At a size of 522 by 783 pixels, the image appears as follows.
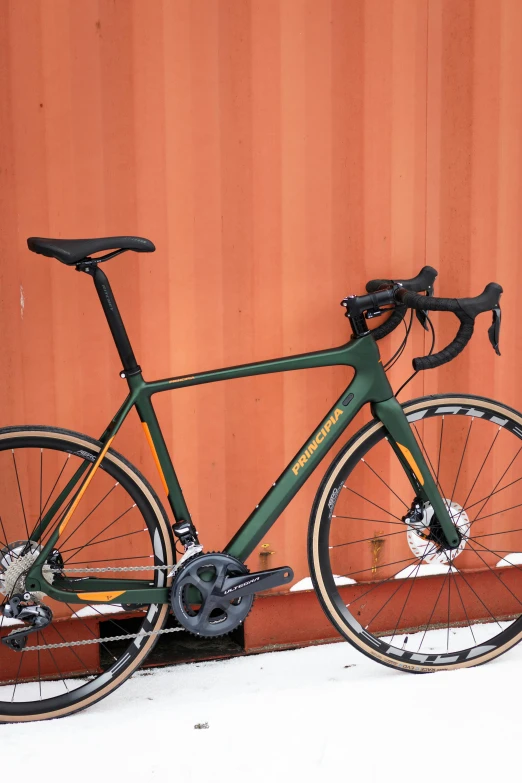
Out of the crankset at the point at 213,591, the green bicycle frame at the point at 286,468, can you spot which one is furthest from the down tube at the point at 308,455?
the crankset at the point at 213,591

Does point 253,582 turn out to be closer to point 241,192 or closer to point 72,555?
point 72,555

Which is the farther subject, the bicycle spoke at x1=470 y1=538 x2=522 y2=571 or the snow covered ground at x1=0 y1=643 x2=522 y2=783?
the bicycle spoke at x1=470 y1=538 x2=522 y2=571

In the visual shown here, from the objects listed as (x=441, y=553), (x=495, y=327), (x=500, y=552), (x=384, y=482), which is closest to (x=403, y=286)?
(x=495, y=327)

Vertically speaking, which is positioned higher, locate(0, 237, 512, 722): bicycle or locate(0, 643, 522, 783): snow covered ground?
locate(0, 237, 512, 722): bicycle

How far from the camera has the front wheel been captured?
2883mm

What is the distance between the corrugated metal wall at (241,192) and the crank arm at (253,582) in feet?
1.16

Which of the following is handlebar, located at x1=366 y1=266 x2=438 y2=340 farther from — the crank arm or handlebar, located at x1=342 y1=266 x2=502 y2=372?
the crank arm

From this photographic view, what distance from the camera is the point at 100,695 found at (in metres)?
2.43

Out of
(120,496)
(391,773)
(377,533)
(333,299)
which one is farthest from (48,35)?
(391,773)

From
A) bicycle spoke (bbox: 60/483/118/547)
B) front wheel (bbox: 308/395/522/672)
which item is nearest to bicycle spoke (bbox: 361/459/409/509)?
front wheel (bbox: 308/395/522/672)

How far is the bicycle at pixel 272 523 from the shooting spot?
234 centimetres

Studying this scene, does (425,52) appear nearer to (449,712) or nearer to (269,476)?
(269,476)

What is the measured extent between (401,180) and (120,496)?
4.88 feet

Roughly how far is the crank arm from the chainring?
0.7 inches
